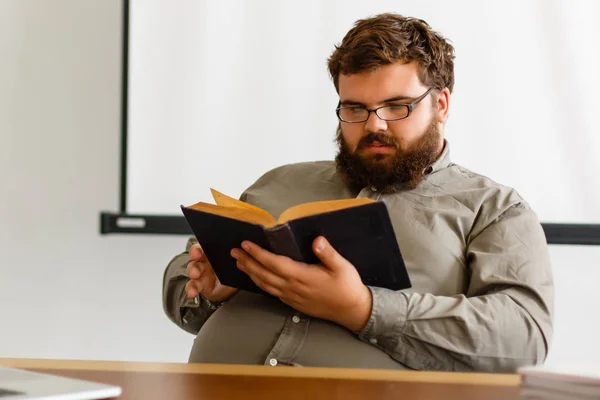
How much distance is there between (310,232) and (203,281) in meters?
0.42

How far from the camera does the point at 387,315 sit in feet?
4.60

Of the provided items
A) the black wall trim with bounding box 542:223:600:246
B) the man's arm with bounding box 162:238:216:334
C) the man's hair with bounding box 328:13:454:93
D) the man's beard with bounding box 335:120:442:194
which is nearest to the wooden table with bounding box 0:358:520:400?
the man's arm with bounding box 162:238:216:334

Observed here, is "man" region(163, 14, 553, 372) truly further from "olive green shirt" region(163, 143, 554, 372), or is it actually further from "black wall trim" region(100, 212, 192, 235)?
"black wall trim" region(100, 212, 192, 235)

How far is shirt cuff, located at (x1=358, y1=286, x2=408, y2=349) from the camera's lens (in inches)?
54.9

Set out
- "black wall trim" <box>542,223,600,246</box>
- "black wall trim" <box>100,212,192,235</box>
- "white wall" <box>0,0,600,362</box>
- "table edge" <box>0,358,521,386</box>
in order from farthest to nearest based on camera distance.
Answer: "white wall" <box>0,0,600,362</box>
"black wall trim" <box>100,212,192,235</box>
"black wall trim" <box>542,223,600,246</box>
"table edge" <box>0,358,521,386</box>

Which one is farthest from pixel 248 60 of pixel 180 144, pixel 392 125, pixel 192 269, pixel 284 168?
pixel 192 269

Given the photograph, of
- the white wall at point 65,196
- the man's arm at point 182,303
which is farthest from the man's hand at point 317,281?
the white wall at point 65,196

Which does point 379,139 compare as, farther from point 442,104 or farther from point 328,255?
point 328,255

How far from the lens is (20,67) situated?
8.76 feet

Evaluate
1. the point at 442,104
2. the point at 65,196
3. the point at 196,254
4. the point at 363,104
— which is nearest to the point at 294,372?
the point at 196,254

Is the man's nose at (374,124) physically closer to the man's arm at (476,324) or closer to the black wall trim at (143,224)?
the man's arm at (476,324)

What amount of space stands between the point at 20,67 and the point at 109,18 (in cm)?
37

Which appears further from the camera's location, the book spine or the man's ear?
the man's ear

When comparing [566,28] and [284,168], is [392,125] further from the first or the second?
[566,28]
